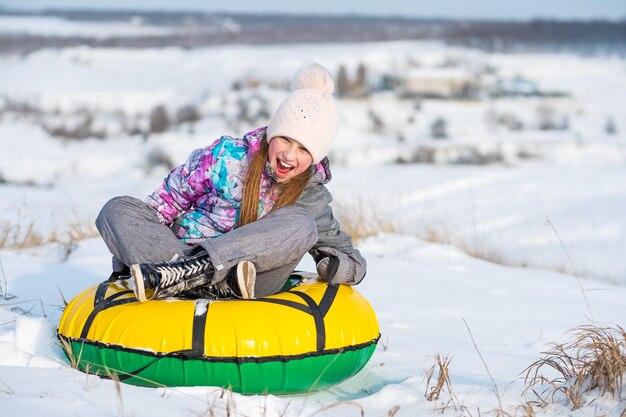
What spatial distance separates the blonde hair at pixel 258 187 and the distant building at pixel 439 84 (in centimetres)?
3921

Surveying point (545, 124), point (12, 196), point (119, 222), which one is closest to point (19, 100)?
point (545, 124)

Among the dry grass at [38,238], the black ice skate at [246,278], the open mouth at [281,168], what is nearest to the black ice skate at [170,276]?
the black ice skate at [246,278]

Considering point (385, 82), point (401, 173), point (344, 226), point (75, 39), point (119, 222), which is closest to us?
point (119, 222)

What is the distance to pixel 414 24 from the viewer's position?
107 meters

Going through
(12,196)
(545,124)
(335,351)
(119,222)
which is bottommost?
(545,124)

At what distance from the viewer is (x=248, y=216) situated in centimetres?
329

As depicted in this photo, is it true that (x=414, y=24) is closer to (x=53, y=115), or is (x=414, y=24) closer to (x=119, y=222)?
(x=53, y=115)

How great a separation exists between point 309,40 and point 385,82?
90.5 ft

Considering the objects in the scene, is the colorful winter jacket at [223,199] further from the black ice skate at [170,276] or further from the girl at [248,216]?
the black ice skate at [170,276]

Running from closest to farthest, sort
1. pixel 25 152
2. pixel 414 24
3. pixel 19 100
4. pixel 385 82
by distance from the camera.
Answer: pixel 25 152 → pixel 19 100 → pixel 385 82 → pixel 414 24

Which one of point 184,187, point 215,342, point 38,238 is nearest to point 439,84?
point 38,238

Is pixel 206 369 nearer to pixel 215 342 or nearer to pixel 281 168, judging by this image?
pixel 215 342

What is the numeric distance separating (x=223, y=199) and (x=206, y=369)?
833 millimetres

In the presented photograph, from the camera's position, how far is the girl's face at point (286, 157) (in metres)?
3.31
